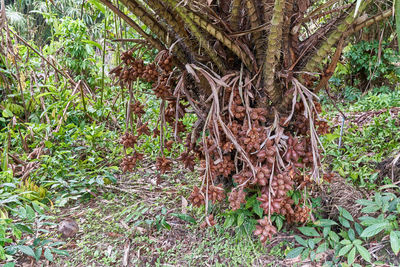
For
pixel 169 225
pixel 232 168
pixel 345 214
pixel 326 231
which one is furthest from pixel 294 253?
pixel 169 225

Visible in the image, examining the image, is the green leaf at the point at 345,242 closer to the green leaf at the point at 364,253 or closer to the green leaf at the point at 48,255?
the green leaf at the point at 364,253

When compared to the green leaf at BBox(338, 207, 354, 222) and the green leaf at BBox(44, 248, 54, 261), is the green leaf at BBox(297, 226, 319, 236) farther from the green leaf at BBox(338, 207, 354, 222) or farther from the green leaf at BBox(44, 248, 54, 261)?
the green leaf at BBox(44, 248, 54, 261)

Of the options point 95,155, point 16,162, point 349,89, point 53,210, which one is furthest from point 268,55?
point 349,89

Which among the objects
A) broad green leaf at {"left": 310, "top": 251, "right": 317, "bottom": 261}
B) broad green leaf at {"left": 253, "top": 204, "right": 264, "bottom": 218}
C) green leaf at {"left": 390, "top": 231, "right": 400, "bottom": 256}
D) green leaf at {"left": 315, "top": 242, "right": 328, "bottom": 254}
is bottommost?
broad green leaf at {"left": 310, "top": 251, "right": 317, "bottom": 261}

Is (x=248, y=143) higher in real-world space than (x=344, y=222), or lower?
higher

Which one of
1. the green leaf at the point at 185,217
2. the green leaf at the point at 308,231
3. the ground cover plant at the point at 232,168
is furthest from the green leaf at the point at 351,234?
the green leaf at the point at 185,217

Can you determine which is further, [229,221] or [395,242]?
[229,221]

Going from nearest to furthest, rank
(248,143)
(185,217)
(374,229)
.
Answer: (248,143), (374,229), (185,217)

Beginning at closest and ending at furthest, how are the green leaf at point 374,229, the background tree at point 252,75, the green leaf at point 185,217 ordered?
1. the background tree at point 252,75
2. the green leaf at point 374,229
3. the green leaf at point 185,217

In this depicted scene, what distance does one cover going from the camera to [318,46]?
110 centimetres

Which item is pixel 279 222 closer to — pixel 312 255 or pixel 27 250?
pixel 312 255

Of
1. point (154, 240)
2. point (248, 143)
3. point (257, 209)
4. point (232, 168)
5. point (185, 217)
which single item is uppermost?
point (248, 143)

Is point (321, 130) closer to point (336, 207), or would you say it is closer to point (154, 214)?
point (336, 207)

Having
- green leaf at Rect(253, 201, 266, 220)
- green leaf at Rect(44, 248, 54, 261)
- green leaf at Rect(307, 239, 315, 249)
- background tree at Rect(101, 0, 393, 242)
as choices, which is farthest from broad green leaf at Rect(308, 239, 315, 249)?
green leaf at Rect(44, 248, 54, 261)
